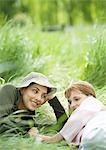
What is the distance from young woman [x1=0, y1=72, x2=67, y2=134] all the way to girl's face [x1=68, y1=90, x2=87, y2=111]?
0.23m

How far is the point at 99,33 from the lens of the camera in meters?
7.02


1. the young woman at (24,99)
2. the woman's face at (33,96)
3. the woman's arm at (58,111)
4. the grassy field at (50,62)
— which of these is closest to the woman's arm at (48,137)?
the young woman at (24,99)

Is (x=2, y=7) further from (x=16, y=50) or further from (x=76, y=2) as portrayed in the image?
(x=16, y=50)

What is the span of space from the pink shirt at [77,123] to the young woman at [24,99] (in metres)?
0.35

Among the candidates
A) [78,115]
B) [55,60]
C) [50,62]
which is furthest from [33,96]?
[55,60]

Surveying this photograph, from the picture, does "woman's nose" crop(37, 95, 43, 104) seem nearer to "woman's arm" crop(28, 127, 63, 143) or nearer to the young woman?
the young woman

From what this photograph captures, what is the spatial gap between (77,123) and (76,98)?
296 mm

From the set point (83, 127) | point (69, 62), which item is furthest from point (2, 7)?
point (83, 127)

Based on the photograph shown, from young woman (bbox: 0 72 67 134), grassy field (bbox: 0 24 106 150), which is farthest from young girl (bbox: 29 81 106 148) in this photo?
grassy field (bbox: 0 24 106 150)

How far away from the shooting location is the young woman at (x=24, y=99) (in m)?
5.04

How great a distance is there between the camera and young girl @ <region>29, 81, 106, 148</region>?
191 inches

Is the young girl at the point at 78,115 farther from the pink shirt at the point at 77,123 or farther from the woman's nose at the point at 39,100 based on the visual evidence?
the woman's nose at the point at 39,100

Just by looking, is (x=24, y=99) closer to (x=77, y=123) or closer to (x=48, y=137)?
(x=48, y=137)

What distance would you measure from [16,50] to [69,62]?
68.2 inches
